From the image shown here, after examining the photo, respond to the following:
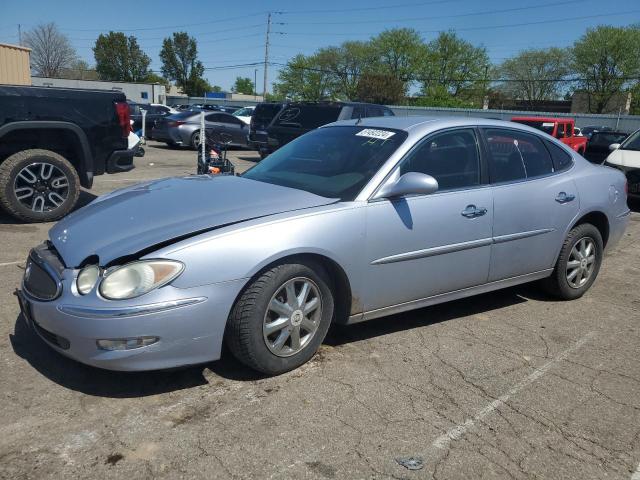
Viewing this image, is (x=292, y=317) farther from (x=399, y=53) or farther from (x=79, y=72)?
(x=79, y=72)

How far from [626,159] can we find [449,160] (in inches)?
293

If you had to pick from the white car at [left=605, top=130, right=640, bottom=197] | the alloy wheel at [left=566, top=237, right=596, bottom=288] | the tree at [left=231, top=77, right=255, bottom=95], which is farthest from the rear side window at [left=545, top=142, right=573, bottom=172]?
the tree at [left=231, top=77, right=255, bottom=95]

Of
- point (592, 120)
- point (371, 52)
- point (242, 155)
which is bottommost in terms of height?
point (242, 155)

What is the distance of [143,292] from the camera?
2805mm

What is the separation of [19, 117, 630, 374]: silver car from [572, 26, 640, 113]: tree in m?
61.4

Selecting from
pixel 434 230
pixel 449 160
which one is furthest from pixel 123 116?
pixel 434 230

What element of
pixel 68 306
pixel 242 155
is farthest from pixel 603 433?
pixel 242 155

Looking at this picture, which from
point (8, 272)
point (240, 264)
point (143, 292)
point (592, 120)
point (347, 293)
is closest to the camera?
point (143, 292)

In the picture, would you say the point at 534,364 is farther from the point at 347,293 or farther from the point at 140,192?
the point at 140,192

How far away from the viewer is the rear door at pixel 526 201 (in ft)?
14.0

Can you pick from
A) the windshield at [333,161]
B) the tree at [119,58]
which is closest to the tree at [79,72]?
the tree at [119,58]

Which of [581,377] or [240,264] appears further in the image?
[581,377]

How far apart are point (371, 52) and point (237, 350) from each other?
8215 cm

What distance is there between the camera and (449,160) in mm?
4121
